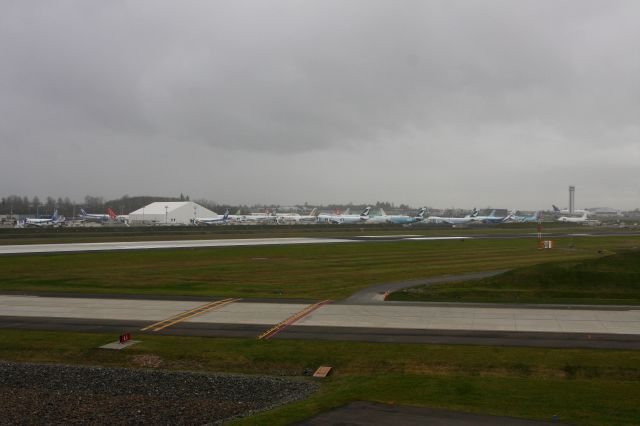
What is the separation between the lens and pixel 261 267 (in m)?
60.3

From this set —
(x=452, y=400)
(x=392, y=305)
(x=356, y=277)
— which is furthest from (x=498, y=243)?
(x=452, y=400)

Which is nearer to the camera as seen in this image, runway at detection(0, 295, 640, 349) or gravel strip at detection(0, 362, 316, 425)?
gravel strip at detection(0, 362, 316, 425)

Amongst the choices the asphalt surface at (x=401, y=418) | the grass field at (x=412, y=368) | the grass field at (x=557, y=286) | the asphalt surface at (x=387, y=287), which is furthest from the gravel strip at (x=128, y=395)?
the grass field at (x=557, y=286)

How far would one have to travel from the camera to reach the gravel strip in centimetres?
1841

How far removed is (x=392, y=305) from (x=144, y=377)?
1863cm

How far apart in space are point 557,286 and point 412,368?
2445 centimetres

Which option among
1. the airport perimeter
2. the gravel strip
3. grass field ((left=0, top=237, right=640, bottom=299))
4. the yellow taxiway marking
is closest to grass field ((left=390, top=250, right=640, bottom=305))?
the airport perimeter

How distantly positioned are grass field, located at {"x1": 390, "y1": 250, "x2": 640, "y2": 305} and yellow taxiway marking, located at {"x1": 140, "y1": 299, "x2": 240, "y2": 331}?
12424mm

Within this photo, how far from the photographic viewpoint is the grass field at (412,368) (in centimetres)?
1794

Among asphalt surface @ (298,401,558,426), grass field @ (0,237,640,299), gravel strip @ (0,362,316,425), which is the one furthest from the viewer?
grass field @ (0,237,640,299)

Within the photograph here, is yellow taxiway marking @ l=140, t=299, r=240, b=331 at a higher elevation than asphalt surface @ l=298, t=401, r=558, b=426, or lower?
higher

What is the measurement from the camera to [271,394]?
20625 millimetres

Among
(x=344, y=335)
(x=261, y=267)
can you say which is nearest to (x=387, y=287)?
(x=344, y=335)

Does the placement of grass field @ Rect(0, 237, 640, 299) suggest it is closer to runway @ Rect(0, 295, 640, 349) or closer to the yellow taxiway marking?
the yellow taxiway marking
